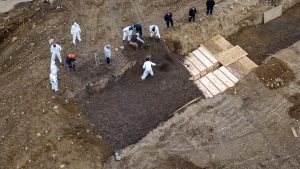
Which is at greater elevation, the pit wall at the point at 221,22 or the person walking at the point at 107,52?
the person walking at the point at 107,52

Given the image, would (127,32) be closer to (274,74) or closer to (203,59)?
(203,59)

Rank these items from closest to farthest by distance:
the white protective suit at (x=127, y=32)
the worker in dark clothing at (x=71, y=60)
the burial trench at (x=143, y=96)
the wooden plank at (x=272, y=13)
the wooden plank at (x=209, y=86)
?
the burial trench at (x=143, y=96)
the worker in dark clothing at (x=71, y=60)
the wooden plank at (x=209, y=86)
the white protective suit at (x=127, y=32)
the wooden plank at (x=272, y=13)

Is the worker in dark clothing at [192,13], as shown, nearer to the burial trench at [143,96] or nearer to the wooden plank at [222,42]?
the wooden plank at [222,42]

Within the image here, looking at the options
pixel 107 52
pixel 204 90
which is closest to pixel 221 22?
pixel 204 90

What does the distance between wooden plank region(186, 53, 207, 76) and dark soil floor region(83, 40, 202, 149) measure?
744 mm

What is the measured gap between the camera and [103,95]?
16.6m

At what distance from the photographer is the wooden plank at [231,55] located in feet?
58.4

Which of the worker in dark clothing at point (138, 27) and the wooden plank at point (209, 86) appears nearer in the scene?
the wooden plank at point (209, 86)

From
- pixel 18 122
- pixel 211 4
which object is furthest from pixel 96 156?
pixel 211 4

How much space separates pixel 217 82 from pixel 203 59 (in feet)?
5.08

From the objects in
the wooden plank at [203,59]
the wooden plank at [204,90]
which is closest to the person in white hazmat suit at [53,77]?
the wooden plank at [204,90]

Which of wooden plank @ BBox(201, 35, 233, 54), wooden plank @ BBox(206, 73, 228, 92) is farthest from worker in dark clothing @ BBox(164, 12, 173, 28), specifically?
wooden plank @ BBox(206, 73, 228, 92)

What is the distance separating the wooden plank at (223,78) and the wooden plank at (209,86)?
516mm

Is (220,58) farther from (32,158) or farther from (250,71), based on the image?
(32,158)
